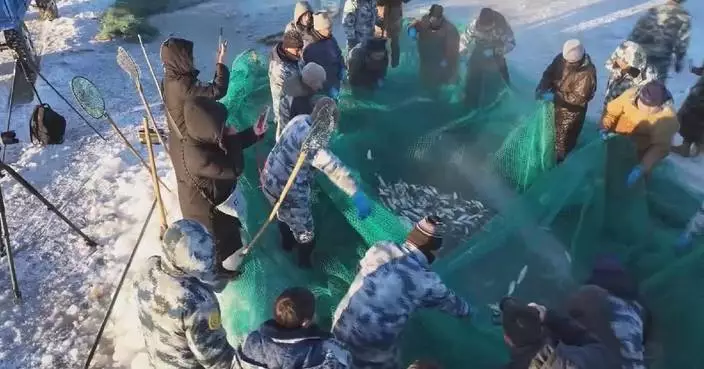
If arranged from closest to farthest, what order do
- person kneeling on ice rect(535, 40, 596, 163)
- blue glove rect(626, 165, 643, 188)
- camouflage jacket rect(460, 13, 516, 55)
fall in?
blue glove rect(626, 165, 643, 188) → person kneeling on ice rect(535, 40, 596, 163) → camouflage jacket rect(460, 13, 516, 55)

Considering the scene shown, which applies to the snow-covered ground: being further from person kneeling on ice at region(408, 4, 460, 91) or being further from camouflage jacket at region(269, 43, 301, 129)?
person kneeling on ice at region(408, 4, 460, 91)

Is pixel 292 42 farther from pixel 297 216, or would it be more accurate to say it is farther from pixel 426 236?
pixel 426 236

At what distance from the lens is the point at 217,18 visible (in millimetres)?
11016

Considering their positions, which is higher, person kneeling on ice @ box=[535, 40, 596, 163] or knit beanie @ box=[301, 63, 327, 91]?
knit beanie @ box=[301, 63, 327, 91]

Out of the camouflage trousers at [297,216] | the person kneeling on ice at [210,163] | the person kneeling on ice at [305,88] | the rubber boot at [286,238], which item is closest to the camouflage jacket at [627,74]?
the person kneeling on ice at [305,88]

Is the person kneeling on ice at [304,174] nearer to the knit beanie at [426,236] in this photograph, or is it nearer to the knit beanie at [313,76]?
the knit beanie at [313,76]

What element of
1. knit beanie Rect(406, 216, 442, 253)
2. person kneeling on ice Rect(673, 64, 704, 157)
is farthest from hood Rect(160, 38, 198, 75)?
person kneeling on ice Rect(673, 64, 704, 157)

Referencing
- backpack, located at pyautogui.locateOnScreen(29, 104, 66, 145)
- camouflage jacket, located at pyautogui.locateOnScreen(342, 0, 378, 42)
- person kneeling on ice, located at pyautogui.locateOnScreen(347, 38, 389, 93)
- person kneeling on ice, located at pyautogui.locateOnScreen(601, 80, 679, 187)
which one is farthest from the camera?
camouflage jacket, located at pyautogui.locateOnScreen(342, 0, 378, 42)

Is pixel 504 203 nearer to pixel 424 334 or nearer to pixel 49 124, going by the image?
pixel 424 334

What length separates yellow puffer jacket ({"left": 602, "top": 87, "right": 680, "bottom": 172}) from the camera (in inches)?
194

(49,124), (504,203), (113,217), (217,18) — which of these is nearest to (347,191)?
(504,203)

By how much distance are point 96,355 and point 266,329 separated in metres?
2.18

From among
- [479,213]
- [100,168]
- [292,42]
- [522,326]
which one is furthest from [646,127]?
[100,168]

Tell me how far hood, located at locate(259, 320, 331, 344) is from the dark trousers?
3.78 meters
